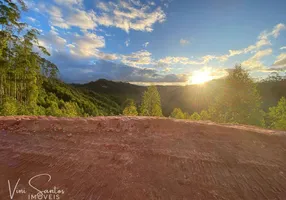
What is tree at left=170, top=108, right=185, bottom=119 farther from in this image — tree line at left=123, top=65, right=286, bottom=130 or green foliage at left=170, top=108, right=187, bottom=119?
tree line at left=123, top=65, right=286, bottom=130

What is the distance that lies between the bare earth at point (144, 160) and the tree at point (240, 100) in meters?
24.6

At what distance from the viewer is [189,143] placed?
477cm

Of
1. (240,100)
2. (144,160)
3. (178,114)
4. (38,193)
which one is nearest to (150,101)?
(178,114)

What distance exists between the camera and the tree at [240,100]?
87.4ft

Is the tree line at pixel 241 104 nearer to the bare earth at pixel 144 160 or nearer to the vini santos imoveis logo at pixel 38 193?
the bare earth at pixel 144 160

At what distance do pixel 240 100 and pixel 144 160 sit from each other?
28.0 meters

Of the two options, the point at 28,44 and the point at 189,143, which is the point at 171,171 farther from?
the point at 28,44

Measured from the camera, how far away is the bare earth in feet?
9.95

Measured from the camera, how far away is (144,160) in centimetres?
Result: 394

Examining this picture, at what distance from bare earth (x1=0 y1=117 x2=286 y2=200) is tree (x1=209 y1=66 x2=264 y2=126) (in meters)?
24.6

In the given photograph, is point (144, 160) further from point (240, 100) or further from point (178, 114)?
point (178, 114)

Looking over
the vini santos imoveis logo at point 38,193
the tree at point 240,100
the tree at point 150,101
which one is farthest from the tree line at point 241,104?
the vini santos imoveis logo at point 38,193

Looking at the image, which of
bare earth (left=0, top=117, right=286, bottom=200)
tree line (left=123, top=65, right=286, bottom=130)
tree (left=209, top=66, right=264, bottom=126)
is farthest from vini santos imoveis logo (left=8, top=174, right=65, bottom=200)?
Result: tree (left=209, top=66, right=264, bottom=126)

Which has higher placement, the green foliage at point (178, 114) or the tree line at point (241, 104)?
the tree line at point (241, 104)
